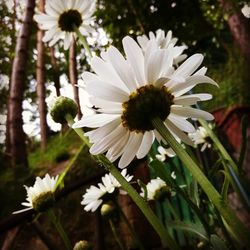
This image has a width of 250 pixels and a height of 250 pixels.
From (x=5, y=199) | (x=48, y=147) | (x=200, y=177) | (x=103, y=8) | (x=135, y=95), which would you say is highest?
(x=103, y=8)

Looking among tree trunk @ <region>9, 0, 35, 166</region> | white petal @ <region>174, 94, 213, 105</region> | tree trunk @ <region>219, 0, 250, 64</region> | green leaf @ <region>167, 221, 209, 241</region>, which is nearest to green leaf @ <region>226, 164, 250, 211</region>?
green leaf @ <region>167, 221, 209, 241</region>

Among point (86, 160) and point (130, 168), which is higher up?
point (86, 160)

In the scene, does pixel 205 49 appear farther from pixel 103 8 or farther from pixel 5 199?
pixel 5 199

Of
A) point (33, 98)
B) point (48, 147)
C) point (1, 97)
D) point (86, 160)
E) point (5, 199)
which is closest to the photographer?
point (5, 199)

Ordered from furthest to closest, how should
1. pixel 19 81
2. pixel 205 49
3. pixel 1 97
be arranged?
pixel 205 49
pixel 1 97
pixel 19 81

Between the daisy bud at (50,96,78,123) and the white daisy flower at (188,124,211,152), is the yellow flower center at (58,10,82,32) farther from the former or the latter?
the white daisy flower at (188,124,211,152)

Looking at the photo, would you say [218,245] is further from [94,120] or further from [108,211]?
[108,211]

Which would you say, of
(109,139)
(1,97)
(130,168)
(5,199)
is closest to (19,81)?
(1,97)
